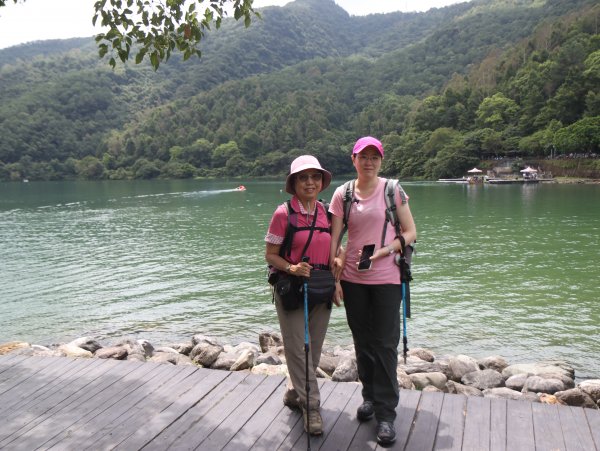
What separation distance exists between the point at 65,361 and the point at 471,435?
14.4 feet

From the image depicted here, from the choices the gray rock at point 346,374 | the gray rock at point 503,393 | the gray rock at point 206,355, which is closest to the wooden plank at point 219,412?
the gray rock at point 346,374

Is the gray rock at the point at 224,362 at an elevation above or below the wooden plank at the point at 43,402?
below

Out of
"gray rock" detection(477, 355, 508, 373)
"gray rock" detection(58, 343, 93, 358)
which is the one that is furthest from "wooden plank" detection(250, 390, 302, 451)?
"gray rock" detection(477, 355, 508, 373)

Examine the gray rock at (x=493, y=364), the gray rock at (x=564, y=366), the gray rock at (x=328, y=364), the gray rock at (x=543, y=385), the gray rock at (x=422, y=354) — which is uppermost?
the gray rock at (x=328, y=364)

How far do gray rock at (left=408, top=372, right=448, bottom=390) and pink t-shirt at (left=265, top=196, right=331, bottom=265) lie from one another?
3.40 meters

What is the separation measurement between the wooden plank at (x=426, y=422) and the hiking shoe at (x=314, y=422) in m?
0.65

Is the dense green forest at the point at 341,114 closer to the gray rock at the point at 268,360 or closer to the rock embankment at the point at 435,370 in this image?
the rock embankment at the point at 435,370

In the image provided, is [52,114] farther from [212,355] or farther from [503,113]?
[212,355]

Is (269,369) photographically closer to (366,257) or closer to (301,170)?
(366,257)

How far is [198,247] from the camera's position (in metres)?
24.2

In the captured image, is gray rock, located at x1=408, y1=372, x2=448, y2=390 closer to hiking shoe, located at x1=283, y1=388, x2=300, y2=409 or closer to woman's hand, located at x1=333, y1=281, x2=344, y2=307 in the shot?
hiking shoe, located at x1=283, y1=388, x2=300, y2=409

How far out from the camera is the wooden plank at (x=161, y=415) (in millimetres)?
3743

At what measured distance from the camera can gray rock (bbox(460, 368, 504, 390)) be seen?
264 inches

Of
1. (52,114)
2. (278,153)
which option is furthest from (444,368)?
(52,114)
